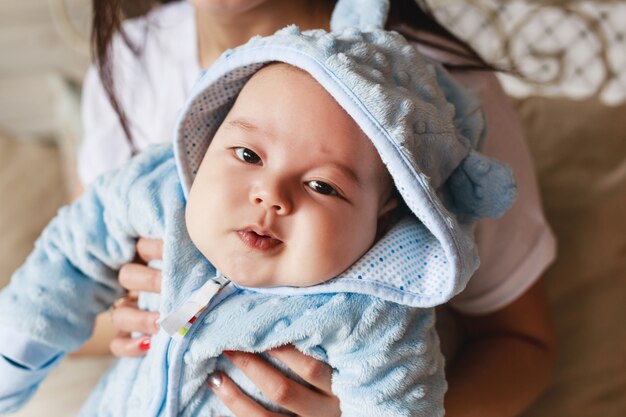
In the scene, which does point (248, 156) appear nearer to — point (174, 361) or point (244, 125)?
point (244, 125)

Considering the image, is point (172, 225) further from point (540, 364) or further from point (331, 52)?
point (540, 364)

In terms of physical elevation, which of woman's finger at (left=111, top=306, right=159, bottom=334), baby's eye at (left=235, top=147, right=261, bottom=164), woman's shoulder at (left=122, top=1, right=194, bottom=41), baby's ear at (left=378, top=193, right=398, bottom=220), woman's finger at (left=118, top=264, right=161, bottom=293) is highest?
baby's eye at (left=235, top=147, right=261, bottom=164)

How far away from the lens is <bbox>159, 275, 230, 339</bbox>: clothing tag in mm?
773

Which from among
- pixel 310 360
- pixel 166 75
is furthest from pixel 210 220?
pixel 166 75

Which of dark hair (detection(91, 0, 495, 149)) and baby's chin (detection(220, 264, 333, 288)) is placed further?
dark hair (detection(91, 0, 495, 149))

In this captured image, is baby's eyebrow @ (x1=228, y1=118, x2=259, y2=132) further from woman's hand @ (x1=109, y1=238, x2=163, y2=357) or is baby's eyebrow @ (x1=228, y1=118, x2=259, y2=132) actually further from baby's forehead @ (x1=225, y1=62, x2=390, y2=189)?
woman's hand @ (x1=109, y1=238, x2=163, y2=357)

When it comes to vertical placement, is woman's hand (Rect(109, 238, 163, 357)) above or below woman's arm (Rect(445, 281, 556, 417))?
above

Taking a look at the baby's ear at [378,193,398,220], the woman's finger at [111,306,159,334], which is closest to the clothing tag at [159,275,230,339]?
the woman's finger at [111,306,159,334]

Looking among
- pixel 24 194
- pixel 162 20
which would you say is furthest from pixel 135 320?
pixel 24 194

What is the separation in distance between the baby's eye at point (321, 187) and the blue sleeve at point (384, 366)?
Answer: 0.13 m

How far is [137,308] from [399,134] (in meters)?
0.45

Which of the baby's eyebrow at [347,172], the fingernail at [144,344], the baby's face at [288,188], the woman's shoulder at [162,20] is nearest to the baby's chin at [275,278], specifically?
the baby's face at [288,188]

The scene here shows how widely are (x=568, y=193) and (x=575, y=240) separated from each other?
0.31 feet

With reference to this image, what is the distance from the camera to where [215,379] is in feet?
2.65
